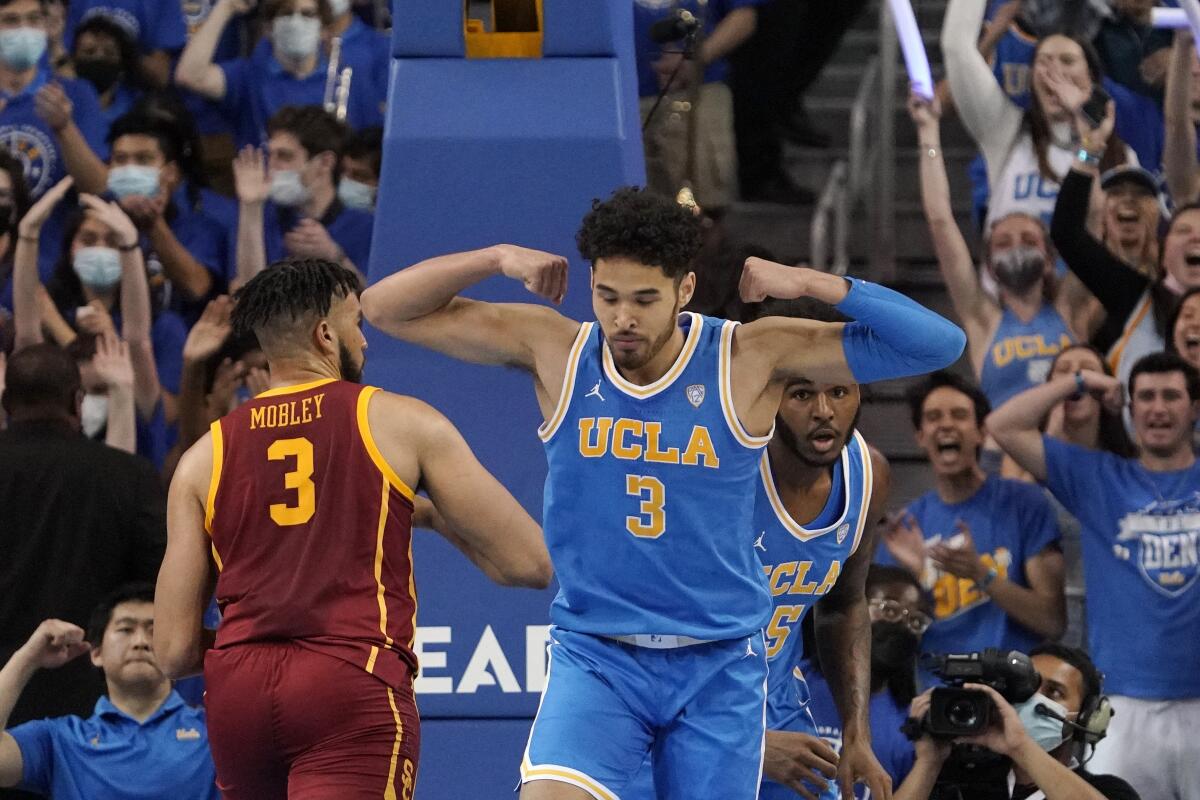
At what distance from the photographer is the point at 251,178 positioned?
8844 mm

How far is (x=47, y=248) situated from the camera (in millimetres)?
9148

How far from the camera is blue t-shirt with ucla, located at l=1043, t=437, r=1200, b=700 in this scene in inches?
283

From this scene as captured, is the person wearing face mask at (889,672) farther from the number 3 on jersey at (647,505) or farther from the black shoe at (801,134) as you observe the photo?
the black shoe at (801,134)

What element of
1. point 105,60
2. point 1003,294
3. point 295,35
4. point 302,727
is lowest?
point 302,727

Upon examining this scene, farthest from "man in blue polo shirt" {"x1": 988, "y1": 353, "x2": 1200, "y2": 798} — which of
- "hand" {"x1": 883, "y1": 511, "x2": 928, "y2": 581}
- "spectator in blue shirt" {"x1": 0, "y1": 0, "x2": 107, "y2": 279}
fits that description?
"spectator in blue shirt" {"x1": 0, "y1": 0, "x2": 107, "y2": 279}

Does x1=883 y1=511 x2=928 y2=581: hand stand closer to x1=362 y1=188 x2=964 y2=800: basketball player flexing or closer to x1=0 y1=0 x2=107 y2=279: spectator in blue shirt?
x1=362 y1=188 x2=964 y2=800: basketball player flexing

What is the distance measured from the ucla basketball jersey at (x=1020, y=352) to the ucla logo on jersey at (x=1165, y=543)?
106 cm

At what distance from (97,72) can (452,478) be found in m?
6.11

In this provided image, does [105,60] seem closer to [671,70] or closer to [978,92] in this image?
[671,70]

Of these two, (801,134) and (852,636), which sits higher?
(801,134)

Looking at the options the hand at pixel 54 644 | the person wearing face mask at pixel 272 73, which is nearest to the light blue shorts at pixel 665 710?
the hand at pixel 54 644

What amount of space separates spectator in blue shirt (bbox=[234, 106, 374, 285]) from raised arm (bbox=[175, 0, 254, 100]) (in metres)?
0.85

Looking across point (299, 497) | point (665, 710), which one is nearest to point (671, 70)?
point (665, 710)

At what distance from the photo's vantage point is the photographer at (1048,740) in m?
5.67
